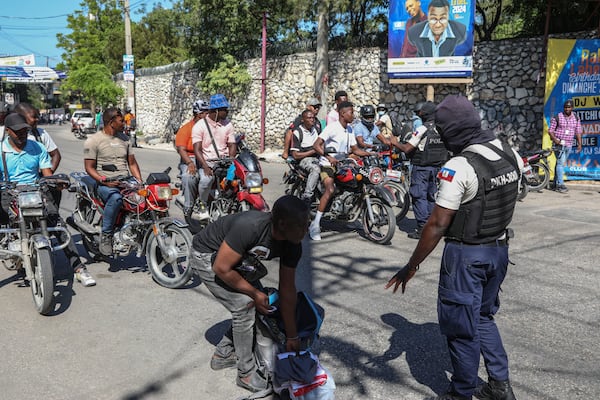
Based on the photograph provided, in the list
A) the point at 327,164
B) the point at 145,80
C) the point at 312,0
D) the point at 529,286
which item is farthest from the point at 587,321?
the point at 145,80

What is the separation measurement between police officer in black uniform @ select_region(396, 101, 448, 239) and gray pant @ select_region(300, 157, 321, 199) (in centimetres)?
116

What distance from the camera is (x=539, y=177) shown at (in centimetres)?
1191

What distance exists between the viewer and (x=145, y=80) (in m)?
31.8

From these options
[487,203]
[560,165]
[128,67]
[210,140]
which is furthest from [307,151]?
[128,67]

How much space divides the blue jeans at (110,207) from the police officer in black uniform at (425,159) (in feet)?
11.7

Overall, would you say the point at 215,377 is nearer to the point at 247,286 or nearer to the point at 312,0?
the point at 247,286

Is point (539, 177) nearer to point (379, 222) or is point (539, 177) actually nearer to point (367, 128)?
point (367, 128)

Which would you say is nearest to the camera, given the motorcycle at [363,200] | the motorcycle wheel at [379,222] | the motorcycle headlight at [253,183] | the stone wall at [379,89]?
the motorcycle headlight at [253,183]

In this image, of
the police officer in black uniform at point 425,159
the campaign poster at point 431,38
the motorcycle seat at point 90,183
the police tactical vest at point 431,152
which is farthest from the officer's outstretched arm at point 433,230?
the campaign poster at point 431,38

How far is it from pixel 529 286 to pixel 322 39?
1426 centimetres

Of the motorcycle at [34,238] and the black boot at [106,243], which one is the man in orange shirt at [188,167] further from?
the motorcycle at [34,238]

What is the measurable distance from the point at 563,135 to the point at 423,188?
609cm

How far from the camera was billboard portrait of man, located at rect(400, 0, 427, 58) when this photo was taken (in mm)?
15258

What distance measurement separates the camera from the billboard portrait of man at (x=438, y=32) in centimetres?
1485
